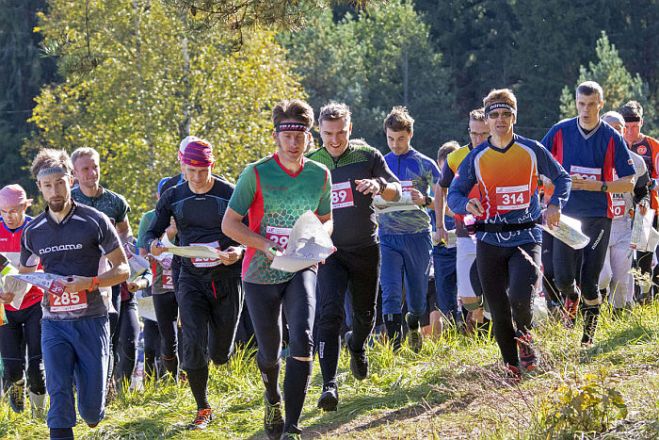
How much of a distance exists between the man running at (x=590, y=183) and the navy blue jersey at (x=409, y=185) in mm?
1440

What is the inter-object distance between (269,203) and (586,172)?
3.16 meters

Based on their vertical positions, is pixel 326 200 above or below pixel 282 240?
above

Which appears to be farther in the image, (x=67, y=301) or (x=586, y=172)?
(x=586, y=172)

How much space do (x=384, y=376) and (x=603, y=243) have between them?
204 cm

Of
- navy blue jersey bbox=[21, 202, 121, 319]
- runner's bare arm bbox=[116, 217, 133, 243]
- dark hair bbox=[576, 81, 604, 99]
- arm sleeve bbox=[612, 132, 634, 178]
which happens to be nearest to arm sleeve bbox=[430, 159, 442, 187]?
dark hair bbox=[576, 81, 604, 99]

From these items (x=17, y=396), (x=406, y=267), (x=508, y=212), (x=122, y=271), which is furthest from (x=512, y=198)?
(x=17, y=396)

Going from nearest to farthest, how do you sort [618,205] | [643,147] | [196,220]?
[196,220]
[618,205]
[643,147]

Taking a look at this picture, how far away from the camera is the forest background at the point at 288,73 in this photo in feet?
120

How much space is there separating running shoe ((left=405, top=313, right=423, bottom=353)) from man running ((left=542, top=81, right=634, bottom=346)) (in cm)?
147

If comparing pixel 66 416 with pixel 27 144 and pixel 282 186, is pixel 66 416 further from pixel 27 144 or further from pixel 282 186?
pixel 27 144

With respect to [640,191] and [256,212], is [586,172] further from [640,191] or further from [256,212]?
[256,212]

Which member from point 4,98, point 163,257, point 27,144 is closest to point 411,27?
point 4,98

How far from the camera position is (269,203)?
23.0 ft

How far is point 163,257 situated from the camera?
9.84 metres
